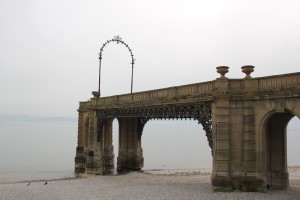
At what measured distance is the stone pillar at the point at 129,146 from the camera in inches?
1555

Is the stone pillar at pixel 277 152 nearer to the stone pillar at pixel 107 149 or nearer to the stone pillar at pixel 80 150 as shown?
the stone pillar at pixel 107 149

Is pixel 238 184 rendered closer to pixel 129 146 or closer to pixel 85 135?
pixel 129 146

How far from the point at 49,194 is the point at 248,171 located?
12890 millimetres

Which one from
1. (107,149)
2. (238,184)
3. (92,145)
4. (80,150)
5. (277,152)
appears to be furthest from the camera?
(80,150)

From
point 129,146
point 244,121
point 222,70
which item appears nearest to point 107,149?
point 129,146

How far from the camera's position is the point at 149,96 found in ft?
94.5

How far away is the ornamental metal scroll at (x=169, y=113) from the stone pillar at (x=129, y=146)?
0.78 metres

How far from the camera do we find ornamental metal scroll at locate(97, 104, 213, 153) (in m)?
22.2

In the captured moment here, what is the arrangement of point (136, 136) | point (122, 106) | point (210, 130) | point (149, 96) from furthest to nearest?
1. point (136, 136)
2. point (122, 106)
3. point (149, 96)
4. point (210, 130)

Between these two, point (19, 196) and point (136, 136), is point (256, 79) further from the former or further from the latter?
point (136, 136)

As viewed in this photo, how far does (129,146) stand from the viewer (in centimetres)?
4000

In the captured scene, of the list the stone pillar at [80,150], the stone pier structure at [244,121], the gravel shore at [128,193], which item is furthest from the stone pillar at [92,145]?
the stone pier structure at [244,121]

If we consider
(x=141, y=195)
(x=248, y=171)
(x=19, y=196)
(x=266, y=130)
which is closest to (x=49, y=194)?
(x=19, y=196)

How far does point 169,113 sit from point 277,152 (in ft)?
26.1
